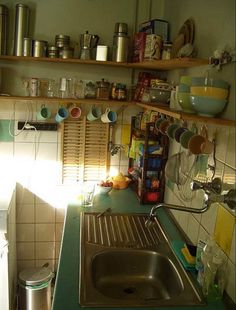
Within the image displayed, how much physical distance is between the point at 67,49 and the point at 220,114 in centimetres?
120

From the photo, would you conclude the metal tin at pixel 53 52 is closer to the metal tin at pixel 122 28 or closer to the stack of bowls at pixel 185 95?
the metal tin at pixel 122 28

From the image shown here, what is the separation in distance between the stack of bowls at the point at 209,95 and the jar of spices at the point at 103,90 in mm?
1043

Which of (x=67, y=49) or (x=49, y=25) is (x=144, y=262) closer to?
(x=67, y=49)

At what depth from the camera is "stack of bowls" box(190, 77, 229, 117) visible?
113 cm

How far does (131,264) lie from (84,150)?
3.34 feet

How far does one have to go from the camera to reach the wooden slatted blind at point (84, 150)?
227 centimetres

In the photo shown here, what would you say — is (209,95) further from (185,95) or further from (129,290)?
(129,290)

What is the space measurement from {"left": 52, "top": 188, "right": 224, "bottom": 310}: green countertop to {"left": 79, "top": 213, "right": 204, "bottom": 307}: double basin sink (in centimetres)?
4

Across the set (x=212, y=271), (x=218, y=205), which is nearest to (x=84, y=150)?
(x=218, y=205)

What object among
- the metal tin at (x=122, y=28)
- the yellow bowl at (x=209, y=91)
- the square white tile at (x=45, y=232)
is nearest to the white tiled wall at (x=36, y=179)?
the square white tile at (x=45, y=232)

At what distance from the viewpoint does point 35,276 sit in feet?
7.43

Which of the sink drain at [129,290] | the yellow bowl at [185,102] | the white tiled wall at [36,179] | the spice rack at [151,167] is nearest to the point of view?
the yellow bowl at [185,102]

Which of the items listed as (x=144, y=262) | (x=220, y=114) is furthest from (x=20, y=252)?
(x=220, y=114)

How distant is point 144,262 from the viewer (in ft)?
4.97
